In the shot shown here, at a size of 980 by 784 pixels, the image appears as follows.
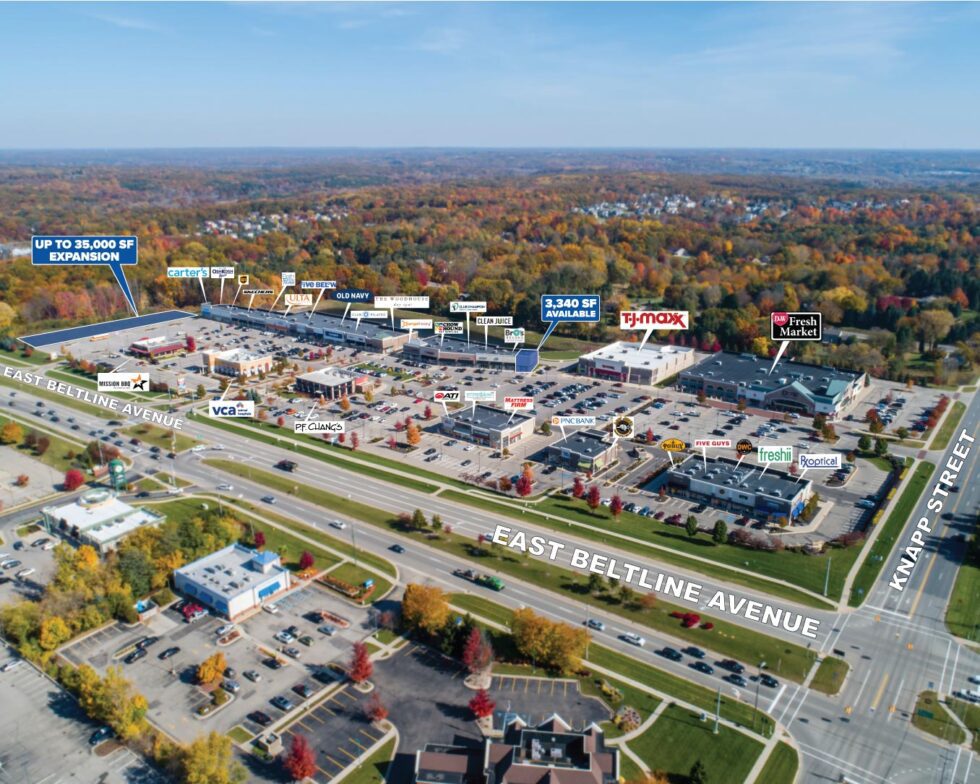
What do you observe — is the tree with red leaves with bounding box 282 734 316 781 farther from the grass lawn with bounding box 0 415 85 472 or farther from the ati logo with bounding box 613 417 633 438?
the ati logo with bounding box 613 417 633 438

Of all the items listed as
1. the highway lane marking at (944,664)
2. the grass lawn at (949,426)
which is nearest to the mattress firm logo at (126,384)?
the highway lane marking at (944,664)

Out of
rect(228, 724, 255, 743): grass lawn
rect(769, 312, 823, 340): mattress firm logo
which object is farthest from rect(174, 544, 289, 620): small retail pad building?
rect(769, 312, 823, 340): mattress firm logo

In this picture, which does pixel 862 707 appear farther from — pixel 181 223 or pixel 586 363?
pixel 181 223

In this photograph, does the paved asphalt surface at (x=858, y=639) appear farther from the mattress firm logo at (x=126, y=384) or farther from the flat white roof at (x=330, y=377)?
the mattress firm logo at (x=126, y=384)

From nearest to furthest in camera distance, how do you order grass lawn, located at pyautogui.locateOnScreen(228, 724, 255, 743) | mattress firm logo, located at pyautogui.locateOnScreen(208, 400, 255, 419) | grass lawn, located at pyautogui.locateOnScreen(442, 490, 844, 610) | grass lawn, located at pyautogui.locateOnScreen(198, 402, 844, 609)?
grass lawn, located at pyautogui.locateOnScreen(228, 724, 255, 743) → grass lawn, located at pyautogui.locateOnScreen(442, 490, 844, 610) → grass lawn, located at pyautogui.locateOnScreen(198, 402, 844, 609) → mattress firm logo, located at pyautogui.locateOnScreen(208, 400, 255, 419)

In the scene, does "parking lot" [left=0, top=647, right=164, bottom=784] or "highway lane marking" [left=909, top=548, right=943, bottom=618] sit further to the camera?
"highway lane marking" [left=909, top=548, right=943, bottom=618]

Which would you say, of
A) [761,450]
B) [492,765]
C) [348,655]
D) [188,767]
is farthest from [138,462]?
[761,450]

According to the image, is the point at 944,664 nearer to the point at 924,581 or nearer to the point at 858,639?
the point at 858,639
